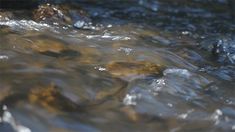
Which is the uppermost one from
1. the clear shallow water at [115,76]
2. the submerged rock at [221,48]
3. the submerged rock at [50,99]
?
the submerged rock at [50,99]

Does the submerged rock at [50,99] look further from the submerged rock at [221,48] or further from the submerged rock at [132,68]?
the submerged rock at [221,48]

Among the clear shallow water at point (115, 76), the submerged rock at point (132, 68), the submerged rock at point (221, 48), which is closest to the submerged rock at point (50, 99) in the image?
the clear shallow water at point (115, 76)

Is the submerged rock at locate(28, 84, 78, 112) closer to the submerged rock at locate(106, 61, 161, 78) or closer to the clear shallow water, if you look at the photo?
the clear shallow water

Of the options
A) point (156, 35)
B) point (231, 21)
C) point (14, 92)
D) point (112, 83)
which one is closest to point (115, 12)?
point (156, 35)

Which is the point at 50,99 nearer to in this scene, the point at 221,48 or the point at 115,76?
the point at 115,76

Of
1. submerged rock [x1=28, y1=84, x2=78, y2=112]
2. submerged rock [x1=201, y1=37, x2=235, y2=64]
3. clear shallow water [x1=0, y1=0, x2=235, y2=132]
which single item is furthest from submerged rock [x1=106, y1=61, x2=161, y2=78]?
submerged rock [x1=201, y1=37, x2=235, y2=64]

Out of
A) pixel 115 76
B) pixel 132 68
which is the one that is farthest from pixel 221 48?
pixel 115 76

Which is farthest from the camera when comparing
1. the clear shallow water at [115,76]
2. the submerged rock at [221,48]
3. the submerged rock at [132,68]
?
the submerged rock at [221,48]

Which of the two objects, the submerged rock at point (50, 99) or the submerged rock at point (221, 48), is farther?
the submerged rock at point (221, 48)

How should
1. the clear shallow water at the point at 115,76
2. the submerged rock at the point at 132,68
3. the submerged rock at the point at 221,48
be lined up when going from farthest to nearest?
the submerged rock at the point at 221,48
the submerged rock at the point at 132,68
the clear shallow water at the point at 115,76
